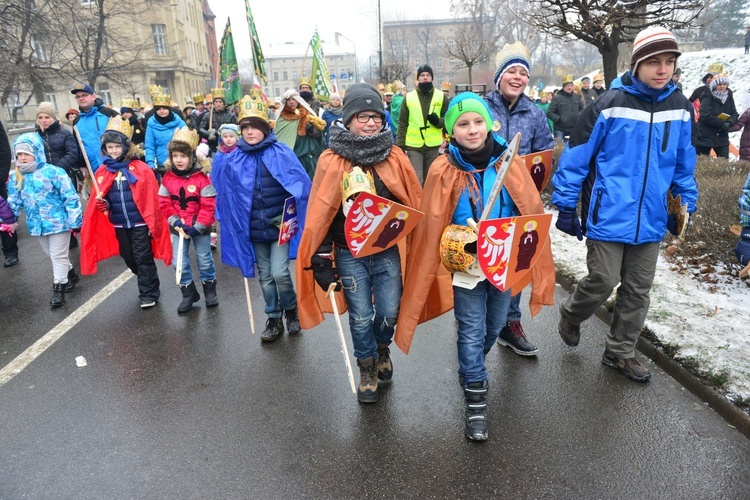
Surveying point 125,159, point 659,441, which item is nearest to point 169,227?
point 125,159

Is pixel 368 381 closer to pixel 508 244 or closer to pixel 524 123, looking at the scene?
pixel 508 244

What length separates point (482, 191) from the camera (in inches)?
116

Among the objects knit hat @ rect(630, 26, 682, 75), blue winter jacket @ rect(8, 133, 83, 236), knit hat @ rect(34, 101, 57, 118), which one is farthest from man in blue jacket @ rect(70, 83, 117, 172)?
knit hat @ rect(630, 26, 682, 75)

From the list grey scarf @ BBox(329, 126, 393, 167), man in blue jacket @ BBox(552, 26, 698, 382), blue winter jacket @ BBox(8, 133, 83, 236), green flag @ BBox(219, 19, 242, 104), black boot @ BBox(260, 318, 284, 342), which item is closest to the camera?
grey scarf @ BBox(329, 126, 393, 167)

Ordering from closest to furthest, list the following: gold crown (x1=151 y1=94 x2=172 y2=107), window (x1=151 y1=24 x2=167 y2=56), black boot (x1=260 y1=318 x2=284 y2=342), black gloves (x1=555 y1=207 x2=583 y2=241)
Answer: black gloves (x1=555 y1=207 x2=583 y2=241) < black boot (x1=260 y1=318 x2=284 y2=342) < gold crown (x1=151 y1=94 x2=172 y2=107) < window (x1=151 y1=24 x2=167 y2=56)

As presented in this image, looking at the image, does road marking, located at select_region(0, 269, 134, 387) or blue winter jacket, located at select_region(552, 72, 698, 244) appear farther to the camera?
road marking, located at select_region(0, 269, 134, 387)

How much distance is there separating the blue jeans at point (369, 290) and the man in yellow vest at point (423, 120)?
411 cm

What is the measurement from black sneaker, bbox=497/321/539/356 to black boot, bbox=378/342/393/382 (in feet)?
3.50

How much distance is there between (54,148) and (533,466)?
7.63 metres

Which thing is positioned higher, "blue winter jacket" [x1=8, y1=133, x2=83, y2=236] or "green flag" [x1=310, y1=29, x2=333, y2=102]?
"green flag" [x1=310, y1=29, x2=333, y2=102]

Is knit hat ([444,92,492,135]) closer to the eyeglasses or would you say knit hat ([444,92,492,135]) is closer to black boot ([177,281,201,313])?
the eyeglasses

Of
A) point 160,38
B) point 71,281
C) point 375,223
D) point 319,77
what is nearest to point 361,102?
point 375,223

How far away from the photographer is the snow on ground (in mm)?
3463

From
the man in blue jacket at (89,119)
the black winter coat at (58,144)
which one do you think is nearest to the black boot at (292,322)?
the black winter coat at (58,144)
